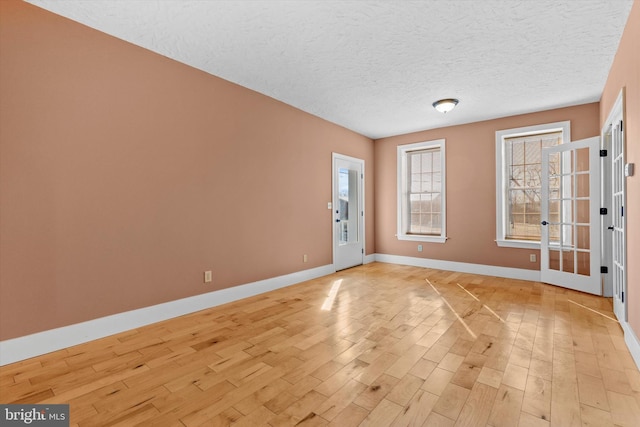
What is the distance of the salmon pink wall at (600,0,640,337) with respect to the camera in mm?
2318

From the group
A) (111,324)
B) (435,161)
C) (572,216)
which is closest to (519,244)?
(572,216)

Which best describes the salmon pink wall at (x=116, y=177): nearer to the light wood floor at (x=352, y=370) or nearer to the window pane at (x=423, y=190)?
the light wood floor at (x=352, y=370)

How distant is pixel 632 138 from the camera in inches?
100

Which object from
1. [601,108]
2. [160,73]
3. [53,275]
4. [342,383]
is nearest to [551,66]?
[601,108]

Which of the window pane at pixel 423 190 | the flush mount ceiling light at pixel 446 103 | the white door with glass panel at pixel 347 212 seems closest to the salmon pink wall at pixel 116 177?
the white door with glass panel at pixel 347 212

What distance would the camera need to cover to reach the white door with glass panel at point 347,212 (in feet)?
18.5

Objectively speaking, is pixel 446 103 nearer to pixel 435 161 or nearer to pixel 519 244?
pixel 435 161

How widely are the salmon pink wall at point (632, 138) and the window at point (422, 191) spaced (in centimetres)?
315

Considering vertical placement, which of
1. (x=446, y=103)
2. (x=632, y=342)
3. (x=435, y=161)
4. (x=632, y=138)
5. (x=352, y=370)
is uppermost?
(x=446, y=103)

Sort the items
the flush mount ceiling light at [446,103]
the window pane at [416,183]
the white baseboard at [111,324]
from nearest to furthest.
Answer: the white baseboard at [111,324] → the flush mount ceiling light at [446,103] → the window pane at [416,183]

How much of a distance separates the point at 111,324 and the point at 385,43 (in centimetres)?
372

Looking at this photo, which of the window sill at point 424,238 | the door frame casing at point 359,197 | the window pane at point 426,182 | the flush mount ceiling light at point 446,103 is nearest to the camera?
the flush mount ceiling light at point 446,103

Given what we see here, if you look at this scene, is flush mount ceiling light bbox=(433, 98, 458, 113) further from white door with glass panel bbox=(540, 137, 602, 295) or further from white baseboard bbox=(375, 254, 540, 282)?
white baseboard bbox=(375, 254, 540, 282)

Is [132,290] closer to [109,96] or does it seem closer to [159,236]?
[159,236]
